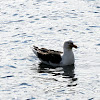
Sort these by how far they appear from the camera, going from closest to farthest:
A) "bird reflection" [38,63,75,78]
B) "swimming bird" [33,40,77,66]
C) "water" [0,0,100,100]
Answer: "water" [0,0,100,100], "bird reflection" [38,63,75,78], "swimming bird" [33,40,77,66]

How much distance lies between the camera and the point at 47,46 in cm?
2462

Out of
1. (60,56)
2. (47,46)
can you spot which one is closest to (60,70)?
(60,56)

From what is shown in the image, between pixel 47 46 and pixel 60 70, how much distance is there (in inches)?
135

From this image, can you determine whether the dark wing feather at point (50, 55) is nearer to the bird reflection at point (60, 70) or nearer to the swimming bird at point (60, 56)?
the swimming bird at point (60, 56)

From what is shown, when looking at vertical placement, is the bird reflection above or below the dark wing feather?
below

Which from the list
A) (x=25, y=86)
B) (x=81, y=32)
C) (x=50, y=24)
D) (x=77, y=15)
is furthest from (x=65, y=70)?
(x=77, y=15)

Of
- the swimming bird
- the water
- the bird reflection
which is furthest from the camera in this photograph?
the swimming bird

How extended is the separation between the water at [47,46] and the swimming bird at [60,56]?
324 millimetres

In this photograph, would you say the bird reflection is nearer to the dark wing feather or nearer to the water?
the water

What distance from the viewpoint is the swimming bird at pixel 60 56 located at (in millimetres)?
22172

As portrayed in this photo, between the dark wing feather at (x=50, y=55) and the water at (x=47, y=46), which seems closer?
the water at (x=47, y=46)

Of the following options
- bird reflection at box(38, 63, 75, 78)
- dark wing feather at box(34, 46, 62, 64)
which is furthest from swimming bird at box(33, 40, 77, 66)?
bird reflection at box(38, 63, 75, 78)

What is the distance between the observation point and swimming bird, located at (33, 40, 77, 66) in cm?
2217

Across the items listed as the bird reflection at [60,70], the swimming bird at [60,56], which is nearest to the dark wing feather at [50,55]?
the swimming bird at [60,56]
